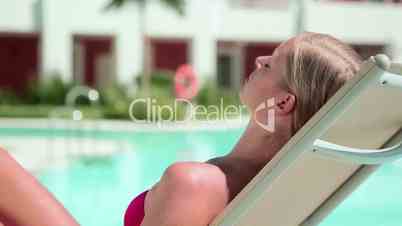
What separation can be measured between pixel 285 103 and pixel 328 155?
9.3 inches

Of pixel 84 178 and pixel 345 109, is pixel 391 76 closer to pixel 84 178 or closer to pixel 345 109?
pixel 345 109

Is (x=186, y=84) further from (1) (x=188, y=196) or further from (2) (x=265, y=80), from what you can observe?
(1) (x=188, y=196)

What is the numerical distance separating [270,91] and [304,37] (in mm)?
185

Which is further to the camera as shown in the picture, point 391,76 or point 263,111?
point 263,111

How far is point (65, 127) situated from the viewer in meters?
15.0

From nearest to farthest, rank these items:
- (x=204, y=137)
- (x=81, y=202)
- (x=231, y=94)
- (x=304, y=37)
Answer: (x=304, y=37)
(x=81, y=202)
(x=204, y=137)
(x=231, y=94)

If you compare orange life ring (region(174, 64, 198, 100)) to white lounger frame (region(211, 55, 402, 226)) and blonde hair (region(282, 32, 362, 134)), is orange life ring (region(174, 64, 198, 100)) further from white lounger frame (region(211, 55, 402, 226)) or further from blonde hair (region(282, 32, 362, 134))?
blonde hair (region(282, 32, 362, 134))

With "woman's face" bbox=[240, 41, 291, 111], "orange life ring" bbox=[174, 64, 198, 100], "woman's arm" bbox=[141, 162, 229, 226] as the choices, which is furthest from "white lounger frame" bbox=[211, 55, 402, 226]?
"orange life ring" bbox=[174, 64, 198, 100]

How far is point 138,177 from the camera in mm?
10562

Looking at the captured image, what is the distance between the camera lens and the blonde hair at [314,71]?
2080mm

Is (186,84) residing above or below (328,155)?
below

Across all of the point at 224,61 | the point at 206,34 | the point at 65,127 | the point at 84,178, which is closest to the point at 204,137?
the point at 65,127

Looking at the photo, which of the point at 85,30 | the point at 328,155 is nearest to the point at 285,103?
the point at 328,155

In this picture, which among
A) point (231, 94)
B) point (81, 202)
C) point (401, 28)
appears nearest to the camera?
point (81, 202)
